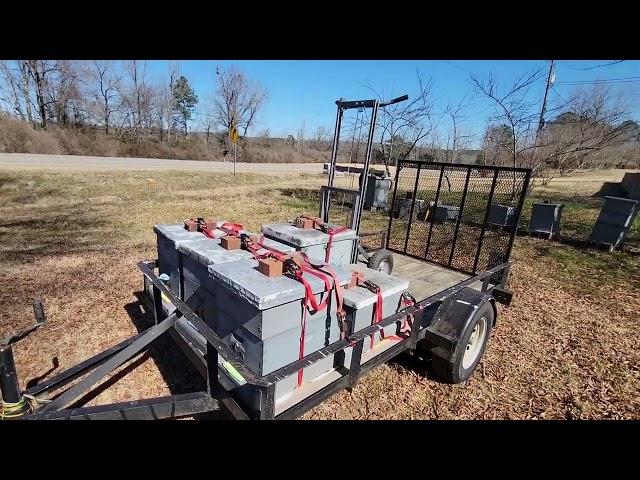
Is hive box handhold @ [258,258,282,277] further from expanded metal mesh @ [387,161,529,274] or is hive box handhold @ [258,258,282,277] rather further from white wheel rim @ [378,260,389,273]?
expanded metal mesh @ [387,161,529,274]

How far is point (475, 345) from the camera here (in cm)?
392

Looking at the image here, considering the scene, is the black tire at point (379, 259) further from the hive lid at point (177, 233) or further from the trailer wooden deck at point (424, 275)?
the hive lid at point (177, 233)

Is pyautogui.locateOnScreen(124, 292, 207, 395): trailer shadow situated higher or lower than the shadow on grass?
higher

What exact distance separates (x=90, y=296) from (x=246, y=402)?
14.3 ft

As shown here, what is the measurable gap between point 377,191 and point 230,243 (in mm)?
12030

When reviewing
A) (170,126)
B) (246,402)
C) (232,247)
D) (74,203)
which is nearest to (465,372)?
(246,402)

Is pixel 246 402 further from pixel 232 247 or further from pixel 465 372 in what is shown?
pixel 465 372

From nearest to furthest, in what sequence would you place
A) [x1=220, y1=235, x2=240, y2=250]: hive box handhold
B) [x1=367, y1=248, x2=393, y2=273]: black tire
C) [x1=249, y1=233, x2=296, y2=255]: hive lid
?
[x1=220, y1=235, x2=240, y2=250]: hive box handhold, [x1=249, y1=233, x2=296, y2=255]: hive lid, [x1=367, y1=248, x2=393, y2=273]: black tire

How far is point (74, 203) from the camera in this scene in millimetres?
11867

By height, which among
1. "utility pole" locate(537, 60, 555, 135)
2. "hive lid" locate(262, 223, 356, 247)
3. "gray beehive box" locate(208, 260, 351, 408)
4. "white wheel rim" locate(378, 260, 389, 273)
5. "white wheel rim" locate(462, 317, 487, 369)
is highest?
"utility pole" locate(537, 60, 555, 135)

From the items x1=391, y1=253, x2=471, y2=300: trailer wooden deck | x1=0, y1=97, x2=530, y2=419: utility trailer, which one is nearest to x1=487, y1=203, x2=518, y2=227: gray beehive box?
x1=0, y1=97, x2=530, y2=419: utility trailer

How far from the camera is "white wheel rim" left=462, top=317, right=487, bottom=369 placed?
3.80 meters

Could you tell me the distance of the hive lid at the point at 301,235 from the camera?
3.18 meters

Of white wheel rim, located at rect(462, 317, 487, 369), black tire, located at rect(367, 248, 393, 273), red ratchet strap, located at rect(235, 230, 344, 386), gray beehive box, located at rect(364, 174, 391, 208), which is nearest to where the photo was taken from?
red ratchet strap, located at rect(235, 230, 344, 386)
